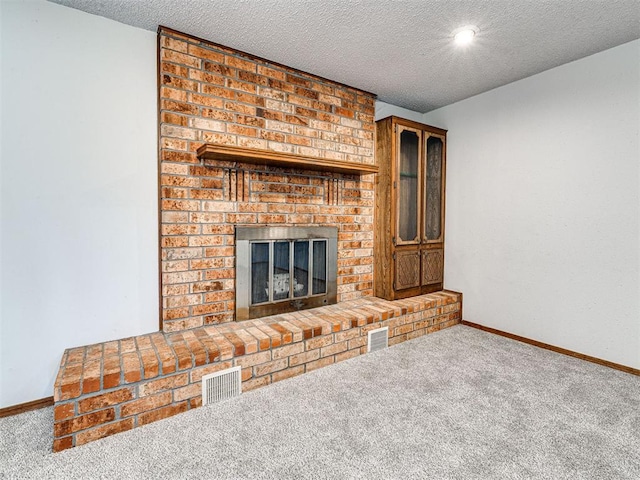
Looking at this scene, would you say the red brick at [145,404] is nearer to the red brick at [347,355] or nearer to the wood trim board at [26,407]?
the wood trim board at [26,407]

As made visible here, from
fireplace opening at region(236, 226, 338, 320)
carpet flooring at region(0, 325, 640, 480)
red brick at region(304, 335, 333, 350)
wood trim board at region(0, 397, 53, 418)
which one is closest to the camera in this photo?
carpet flooring at region(0, 325, 640, 480)

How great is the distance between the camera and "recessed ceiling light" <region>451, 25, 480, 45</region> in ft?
6.95

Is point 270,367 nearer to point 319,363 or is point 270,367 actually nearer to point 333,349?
point 319,363

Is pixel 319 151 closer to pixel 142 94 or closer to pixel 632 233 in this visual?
pixel 142 94

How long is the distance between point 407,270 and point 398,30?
2023 mm

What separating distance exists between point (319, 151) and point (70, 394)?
230 cm

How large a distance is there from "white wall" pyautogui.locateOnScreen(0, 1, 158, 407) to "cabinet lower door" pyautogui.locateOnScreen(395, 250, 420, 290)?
2092 millimetres

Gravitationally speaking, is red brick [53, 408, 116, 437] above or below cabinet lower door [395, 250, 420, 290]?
below

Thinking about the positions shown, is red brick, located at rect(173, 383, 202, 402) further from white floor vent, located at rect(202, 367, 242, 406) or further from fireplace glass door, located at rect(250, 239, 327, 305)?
fireplace glass door, located at rect(250, 239, 327, 305)

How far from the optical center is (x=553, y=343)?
2730 millimetres

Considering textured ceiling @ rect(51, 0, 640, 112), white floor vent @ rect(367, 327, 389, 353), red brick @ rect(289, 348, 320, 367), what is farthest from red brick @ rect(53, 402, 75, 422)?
textured ceiling @ rect(51, 0, 640, 112)

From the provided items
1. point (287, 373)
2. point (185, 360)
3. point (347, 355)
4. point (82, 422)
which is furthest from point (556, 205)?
point (82, 422)

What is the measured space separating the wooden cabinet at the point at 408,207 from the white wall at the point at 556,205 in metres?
0.20

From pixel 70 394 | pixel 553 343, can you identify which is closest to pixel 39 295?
pixel 70 394
